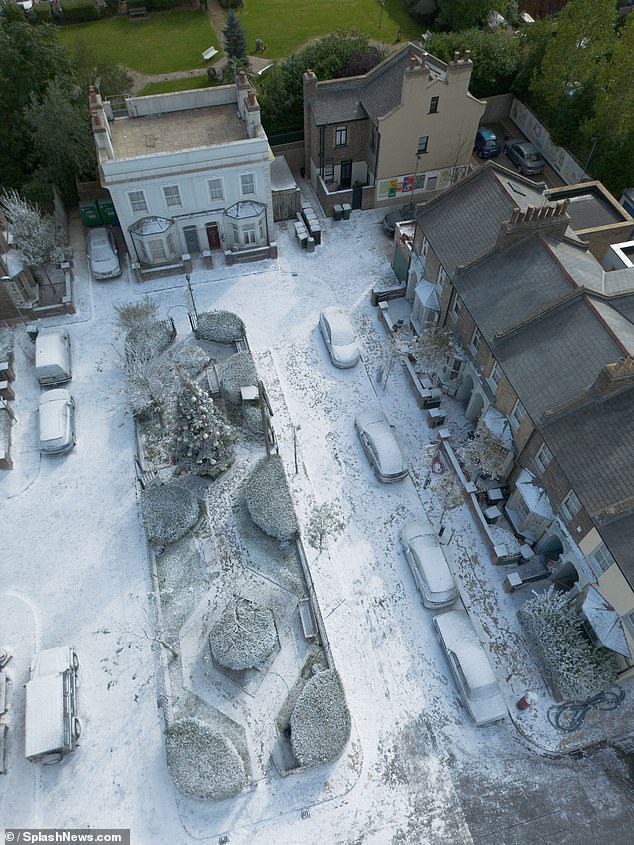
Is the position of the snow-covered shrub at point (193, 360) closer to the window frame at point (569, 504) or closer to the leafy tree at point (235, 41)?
the window frame at point (569, 504)

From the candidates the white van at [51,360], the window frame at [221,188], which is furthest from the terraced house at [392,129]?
the white van at [51,360]

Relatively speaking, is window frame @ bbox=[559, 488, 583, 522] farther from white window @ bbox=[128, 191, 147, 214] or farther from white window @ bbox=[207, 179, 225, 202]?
white window @ bbox=[128, 191, 147, 214]

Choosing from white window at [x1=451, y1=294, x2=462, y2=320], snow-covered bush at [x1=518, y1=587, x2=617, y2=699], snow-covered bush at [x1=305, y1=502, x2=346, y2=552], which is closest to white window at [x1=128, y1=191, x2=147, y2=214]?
white window at [x1=451, y1=294, x2=462, y2=320]

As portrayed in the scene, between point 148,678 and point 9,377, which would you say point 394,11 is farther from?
point 148,678

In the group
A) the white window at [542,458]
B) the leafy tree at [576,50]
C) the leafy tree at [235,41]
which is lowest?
the white window at [542,458]

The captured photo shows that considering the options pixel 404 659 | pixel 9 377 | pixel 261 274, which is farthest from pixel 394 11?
pixel 404 659

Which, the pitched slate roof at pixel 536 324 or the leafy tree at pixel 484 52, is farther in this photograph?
the leafy tree at pixel 484 52

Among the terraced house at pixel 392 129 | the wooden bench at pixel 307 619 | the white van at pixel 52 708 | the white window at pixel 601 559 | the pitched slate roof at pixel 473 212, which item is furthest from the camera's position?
the terraced house at pixel 392 129
